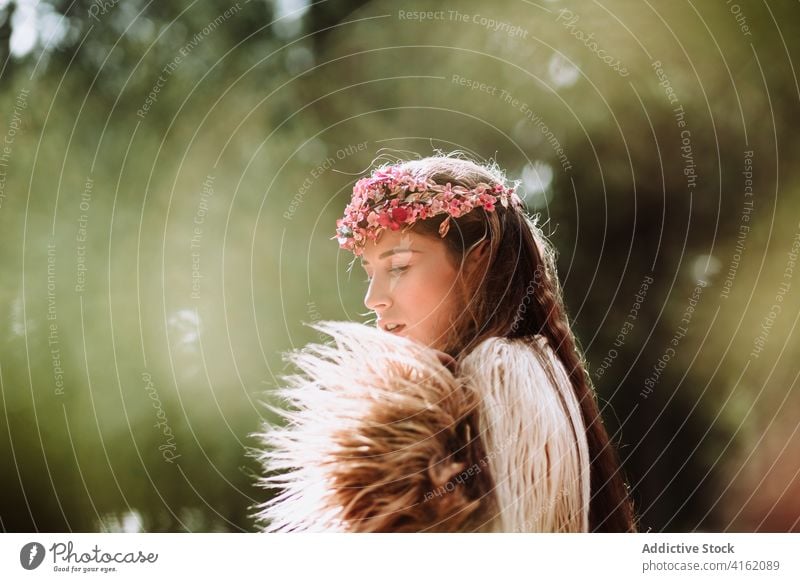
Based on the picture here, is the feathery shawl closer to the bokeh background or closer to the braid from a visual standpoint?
the braid

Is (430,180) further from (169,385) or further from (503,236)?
(169,385)

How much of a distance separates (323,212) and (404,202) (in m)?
0.29

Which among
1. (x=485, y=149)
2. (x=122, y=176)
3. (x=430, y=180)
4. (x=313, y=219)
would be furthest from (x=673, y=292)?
(x=122, y=176)

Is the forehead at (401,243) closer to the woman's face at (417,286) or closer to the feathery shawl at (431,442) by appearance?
the woman's face at (417,286)

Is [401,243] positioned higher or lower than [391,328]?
higher

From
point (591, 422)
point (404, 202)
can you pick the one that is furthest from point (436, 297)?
point (591, 422)

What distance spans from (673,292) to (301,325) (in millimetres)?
730

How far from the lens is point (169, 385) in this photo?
5.14 ft

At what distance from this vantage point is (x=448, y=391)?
1258 mm

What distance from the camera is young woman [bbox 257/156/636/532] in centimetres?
125
